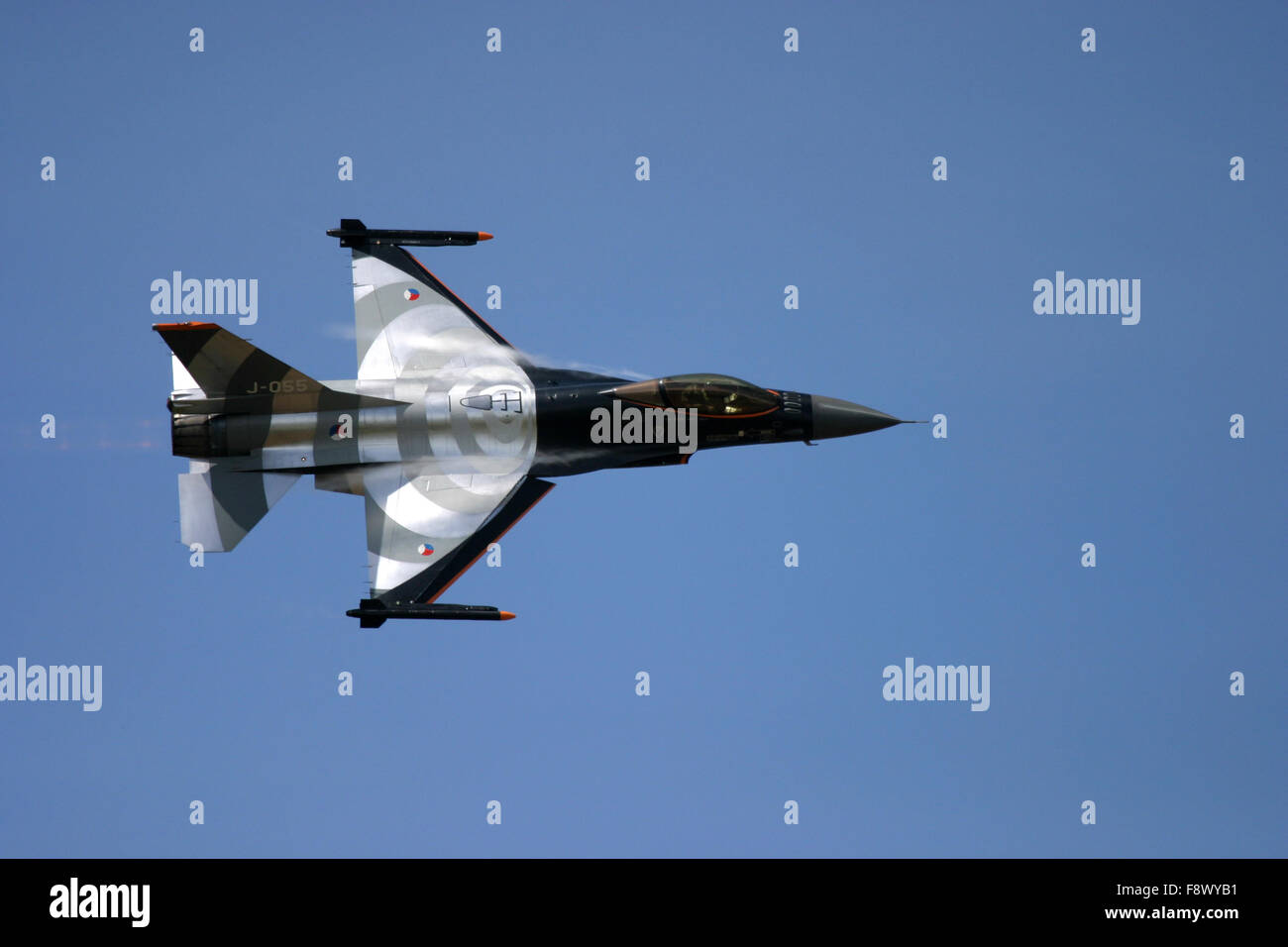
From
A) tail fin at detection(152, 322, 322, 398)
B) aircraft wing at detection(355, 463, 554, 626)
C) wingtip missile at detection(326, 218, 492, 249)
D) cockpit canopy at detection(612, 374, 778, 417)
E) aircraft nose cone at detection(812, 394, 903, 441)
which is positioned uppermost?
wingtip missile at detection(326, 218, 492, 249)

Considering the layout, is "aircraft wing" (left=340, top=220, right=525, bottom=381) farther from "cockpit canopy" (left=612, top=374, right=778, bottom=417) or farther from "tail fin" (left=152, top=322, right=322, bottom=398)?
"cockpit canopy" (left=612, top=374, right=778, bottom=417)

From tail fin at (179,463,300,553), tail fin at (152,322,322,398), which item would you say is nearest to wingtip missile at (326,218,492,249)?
tail fin at (152,322,322,398)

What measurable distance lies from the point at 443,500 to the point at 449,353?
3084mm

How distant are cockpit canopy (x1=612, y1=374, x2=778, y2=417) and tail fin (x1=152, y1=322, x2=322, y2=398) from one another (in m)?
6.55

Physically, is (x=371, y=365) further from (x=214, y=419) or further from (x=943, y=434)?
(x=943, y=434)

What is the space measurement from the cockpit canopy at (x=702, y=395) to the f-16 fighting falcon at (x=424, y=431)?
28mm

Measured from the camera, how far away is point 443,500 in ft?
113

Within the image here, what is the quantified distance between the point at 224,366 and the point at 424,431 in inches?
164

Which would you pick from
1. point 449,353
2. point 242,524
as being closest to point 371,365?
point 449,353

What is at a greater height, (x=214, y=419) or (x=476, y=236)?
(x=476, y=236)

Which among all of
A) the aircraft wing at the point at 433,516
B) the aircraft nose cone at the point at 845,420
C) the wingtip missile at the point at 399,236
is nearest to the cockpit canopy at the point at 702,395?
the aircraft nose cone at the point at 845,420

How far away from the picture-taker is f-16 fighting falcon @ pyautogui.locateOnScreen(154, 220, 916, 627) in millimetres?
33562
